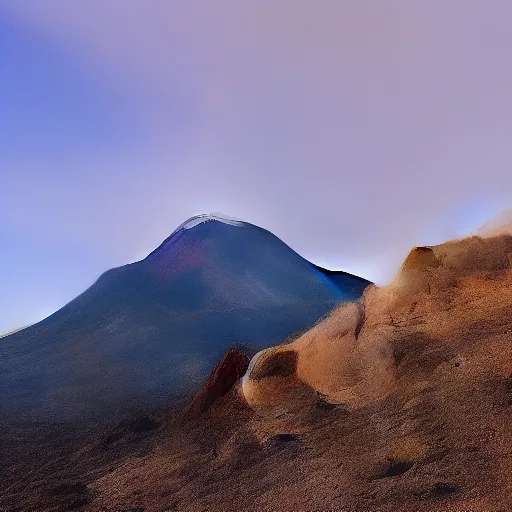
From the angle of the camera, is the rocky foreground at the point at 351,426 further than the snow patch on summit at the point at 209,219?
No

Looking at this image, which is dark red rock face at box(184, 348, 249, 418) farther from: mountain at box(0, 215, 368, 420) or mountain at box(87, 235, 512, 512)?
mountain at box(0, 215, 368, 420)

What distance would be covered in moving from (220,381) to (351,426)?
6.83 ft

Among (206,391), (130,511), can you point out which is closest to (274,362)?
(206,391)

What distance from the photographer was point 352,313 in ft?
20.9

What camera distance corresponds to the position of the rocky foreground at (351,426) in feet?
12.8

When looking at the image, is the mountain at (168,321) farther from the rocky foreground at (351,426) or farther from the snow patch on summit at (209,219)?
the rocky foreground at (351,426)

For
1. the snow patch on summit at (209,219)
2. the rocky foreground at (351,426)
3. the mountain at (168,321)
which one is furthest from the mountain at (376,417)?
the snow patch on summit at (209,219)

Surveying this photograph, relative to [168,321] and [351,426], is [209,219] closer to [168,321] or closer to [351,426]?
[168,321]

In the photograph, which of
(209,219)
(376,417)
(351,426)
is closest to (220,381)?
(351,426)

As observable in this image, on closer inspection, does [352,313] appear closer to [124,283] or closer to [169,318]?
[169,318]

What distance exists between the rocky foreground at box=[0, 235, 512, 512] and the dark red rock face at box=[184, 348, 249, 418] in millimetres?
16

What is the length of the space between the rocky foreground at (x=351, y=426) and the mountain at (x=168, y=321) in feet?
4.40

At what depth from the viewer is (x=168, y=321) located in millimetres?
9484

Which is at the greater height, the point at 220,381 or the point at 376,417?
the point at 220,381
